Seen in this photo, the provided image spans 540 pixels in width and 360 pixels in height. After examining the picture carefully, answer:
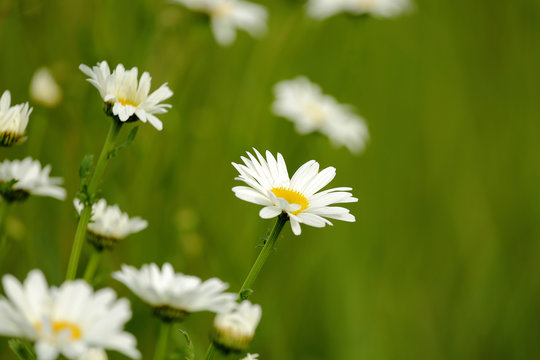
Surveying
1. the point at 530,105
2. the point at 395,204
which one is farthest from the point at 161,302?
the point at 530,105

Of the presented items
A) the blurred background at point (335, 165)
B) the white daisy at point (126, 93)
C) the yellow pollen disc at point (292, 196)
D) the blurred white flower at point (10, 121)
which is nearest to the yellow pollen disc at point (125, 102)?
the white daisy at point (126, 93)

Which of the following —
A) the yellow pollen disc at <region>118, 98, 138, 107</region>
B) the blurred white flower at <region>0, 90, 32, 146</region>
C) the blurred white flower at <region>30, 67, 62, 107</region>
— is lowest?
the blurred white flower at <region>0, 90, 32, 146</region>

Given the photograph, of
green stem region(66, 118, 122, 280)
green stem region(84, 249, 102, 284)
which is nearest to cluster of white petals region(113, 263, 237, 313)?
green stem region(66, 118, 122, 280)

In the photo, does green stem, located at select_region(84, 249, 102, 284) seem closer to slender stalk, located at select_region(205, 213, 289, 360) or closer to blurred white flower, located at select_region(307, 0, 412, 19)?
slender stalk, located at select_region(205, 213, 289, 360)

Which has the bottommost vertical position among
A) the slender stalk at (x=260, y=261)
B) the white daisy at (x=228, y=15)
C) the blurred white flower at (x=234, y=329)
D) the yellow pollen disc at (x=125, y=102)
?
the blurred white flower at (x=234, y=329)

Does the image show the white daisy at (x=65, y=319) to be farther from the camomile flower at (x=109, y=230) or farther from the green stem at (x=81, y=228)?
the camomile flower at (x=109, y=230)
